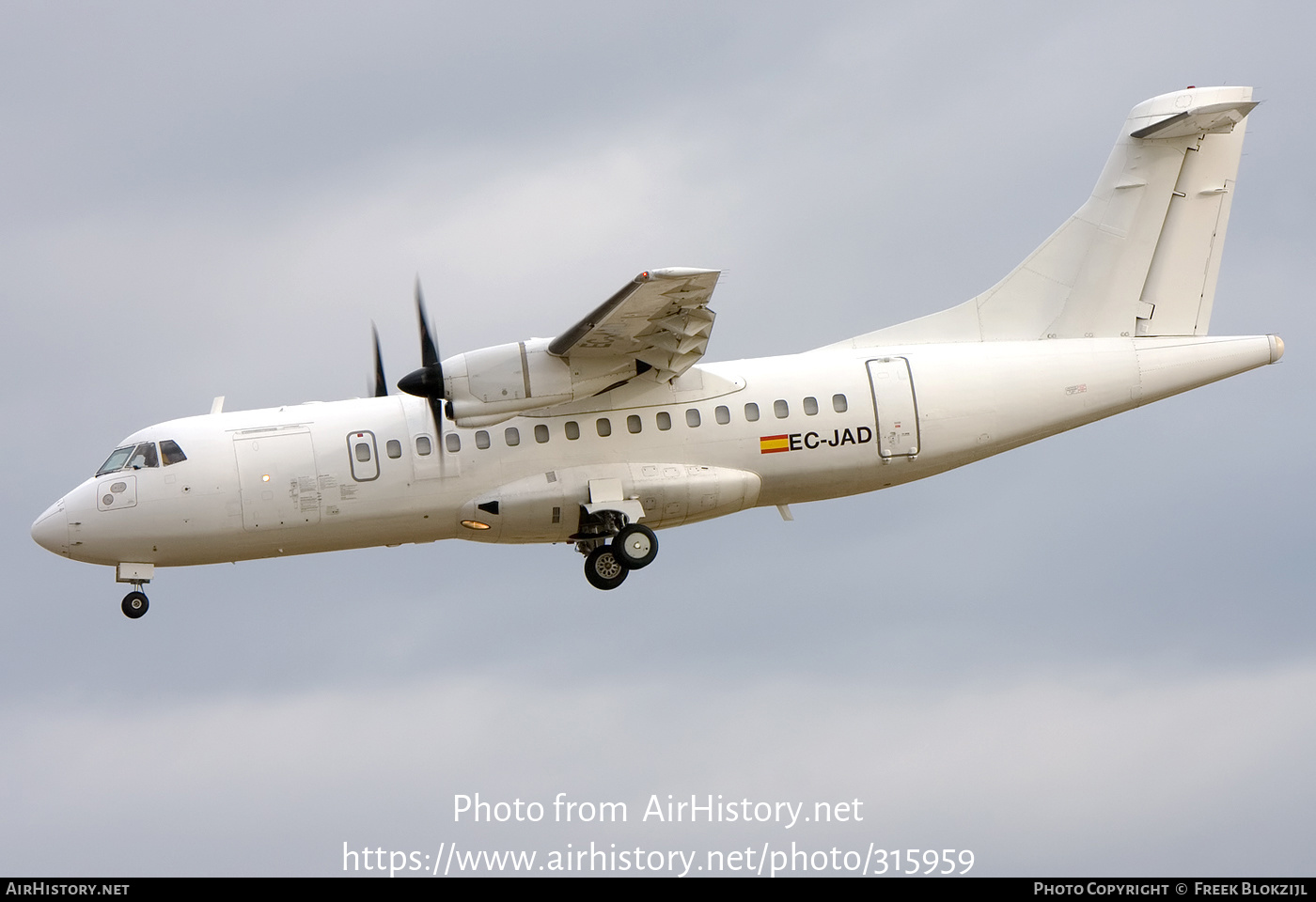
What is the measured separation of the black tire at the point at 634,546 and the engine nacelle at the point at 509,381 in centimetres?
262

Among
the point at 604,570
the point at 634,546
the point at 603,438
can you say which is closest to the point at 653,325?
the point at 603,438

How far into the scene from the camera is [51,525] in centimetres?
2569

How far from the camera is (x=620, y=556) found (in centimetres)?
2586

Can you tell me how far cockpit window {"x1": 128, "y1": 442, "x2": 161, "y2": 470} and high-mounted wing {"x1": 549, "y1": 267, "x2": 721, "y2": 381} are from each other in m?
7.12

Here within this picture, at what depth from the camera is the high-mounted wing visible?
22.8m

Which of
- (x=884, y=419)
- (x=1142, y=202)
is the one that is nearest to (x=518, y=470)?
(x=884, y=419)

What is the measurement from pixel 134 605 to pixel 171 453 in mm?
2759

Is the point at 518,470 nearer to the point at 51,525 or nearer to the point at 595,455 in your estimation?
the point at 595,455

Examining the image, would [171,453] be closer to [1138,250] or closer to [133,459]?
[133,459]

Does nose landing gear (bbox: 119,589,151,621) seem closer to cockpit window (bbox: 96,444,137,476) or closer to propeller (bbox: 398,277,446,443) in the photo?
cockpit window (bbox: 96,444,137,476)

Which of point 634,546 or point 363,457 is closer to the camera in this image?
point 363,457

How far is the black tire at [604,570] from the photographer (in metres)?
26.1

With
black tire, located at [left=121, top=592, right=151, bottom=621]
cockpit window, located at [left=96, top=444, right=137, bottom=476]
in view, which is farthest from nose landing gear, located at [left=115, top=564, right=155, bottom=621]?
cockpit window, located at [left=96, top=444, right=137, bottom=476]

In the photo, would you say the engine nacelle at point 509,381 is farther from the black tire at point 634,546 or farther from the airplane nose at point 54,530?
the airplane nose at point 54,530
